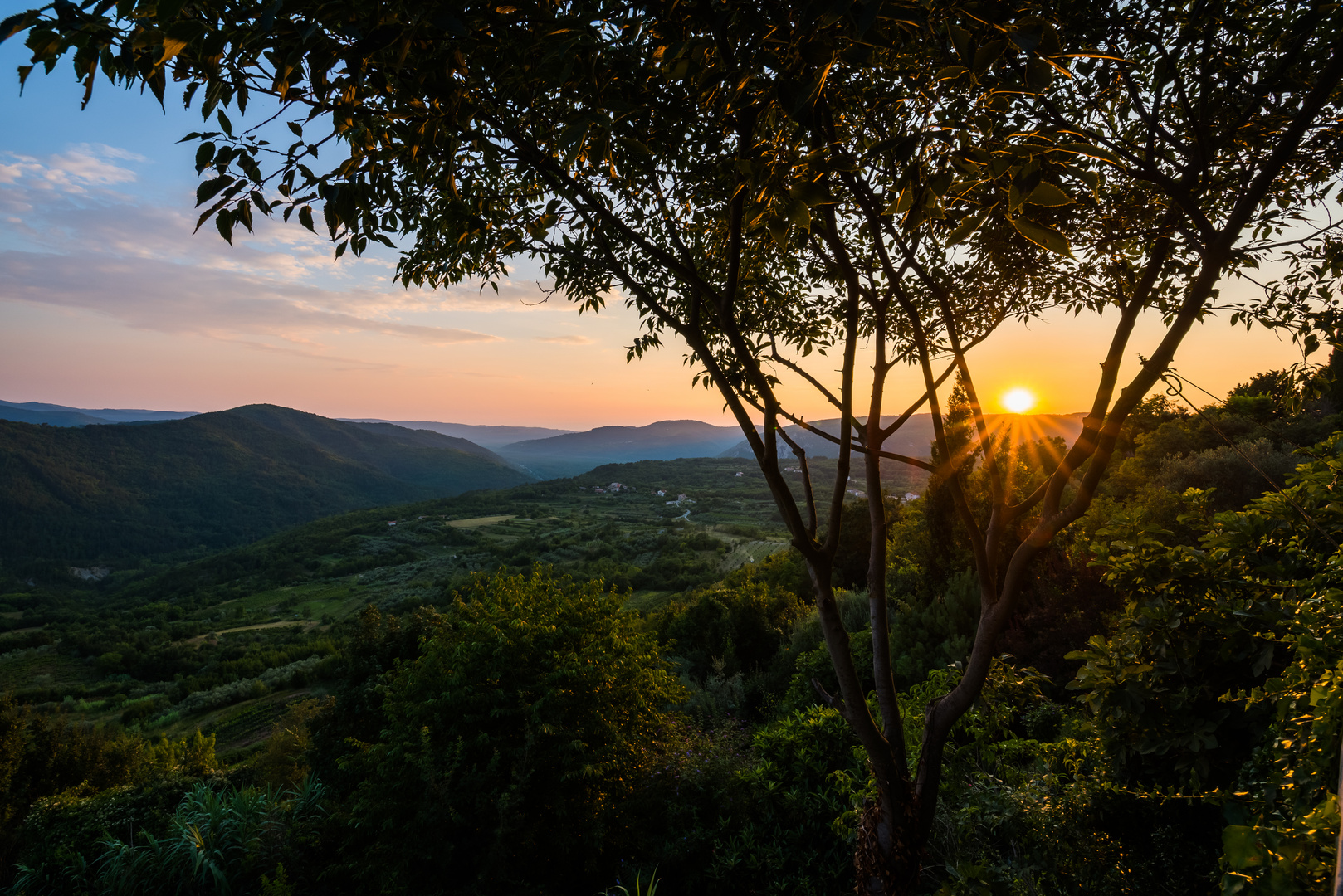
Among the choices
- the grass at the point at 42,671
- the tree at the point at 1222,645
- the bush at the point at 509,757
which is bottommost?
the grass at the point at 42,671

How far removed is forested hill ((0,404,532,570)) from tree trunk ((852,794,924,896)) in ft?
435

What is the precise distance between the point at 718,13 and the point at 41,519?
146070mm

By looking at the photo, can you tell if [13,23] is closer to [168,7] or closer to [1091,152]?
[168,7]

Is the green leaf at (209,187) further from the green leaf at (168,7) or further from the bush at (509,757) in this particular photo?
the bush at (509,757)

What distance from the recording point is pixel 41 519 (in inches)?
3780

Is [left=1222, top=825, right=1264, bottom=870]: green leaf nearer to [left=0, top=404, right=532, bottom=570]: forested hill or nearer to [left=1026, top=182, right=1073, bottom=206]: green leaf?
[left=1026, top=182, right=1073, bottom=206]: green leaf

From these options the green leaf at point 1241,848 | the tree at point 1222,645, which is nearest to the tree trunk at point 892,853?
the tree at point 1222,645

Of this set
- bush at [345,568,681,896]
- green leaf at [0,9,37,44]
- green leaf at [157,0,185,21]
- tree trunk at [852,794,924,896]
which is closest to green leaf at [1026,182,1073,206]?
green leaf at [157,0,185,21]

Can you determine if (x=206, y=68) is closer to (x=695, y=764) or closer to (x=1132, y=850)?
(x=1132, y=850)

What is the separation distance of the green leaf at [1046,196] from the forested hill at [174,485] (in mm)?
133899

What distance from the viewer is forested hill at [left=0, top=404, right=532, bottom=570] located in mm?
96188

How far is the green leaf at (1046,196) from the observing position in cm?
95

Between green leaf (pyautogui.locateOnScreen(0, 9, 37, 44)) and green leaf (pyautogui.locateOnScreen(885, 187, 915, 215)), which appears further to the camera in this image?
green leaf (pyautogui.locateOnScreen(0, 9, 37, 44))

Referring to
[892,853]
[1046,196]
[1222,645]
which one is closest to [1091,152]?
[1046,196]
